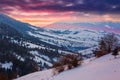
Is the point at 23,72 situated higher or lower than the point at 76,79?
lower

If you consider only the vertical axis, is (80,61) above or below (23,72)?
above

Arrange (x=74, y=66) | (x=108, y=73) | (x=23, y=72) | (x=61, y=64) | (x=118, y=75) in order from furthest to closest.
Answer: (x=23, y=72), (x=61, y=64), (x=74, y=66), (x=108, y=73), (x=118, y=75)

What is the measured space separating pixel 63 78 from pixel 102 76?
5.51 metres

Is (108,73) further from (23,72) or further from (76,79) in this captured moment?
(23,72)

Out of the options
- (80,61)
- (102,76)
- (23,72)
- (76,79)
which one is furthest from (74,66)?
(23,72)

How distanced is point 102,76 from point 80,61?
40.1ft

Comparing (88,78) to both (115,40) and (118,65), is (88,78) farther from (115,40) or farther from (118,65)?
(115,40)

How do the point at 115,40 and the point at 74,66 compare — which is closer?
the point at 74,66

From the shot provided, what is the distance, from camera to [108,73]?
76.9 feet

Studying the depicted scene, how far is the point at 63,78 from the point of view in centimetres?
2734

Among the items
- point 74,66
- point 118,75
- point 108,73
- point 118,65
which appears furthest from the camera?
point 74,66

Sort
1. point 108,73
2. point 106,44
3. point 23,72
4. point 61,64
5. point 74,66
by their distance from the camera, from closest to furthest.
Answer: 1. point 108,73
2. point 74,66
3. point 61,64
4. point 106,44
5. point 23,72

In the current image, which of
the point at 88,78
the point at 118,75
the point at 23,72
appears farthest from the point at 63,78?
the point at 23,72

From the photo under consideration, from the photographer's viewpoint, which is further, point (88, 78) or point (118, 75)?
point (88, 78)
